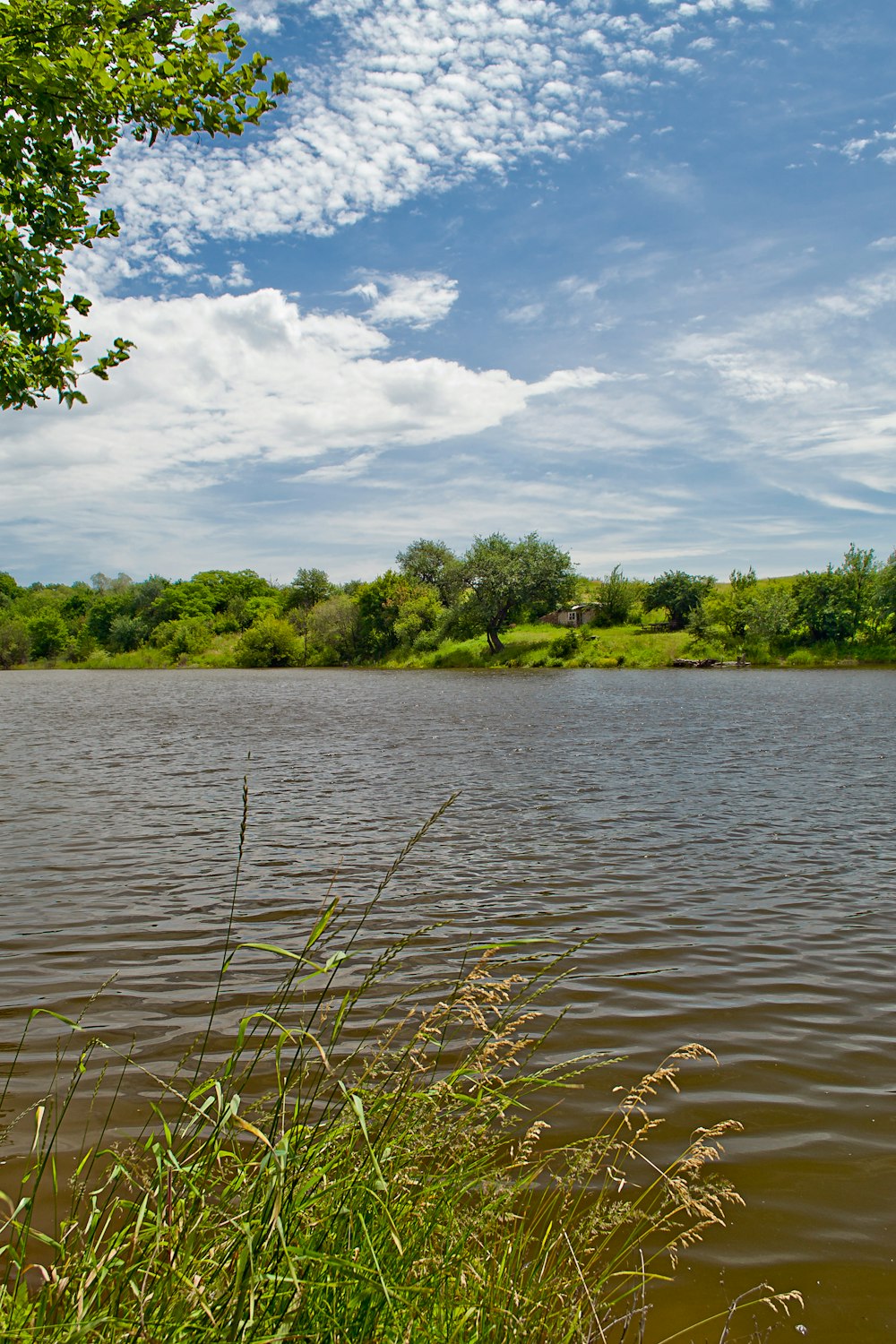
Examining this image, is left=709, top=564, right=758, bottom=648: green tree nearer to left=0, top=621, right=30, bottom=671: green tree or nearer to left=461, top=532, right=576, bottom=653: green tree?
left=461, top=532, right=576, bottom=653: green tree

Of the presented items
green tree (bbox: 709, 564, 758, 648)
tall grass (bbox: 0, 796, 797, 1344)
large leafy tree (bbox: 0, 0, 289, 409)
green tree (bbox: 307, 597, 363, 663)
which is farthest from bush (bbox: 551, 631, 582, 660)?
tall grass (bbox: 0, 796, 797, 1344)

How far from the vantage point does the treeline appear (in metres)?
88.0

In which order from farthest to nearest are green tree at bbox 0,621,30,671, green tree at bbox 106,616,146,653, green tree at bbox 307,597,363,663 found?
1. green tree at bbox 106,616,146,653
2. green tree at bbox 0,621,30,671
3. green tree at bbox 307,597,363,663

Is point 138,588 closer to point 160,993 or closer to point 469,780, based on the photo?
point 469,780

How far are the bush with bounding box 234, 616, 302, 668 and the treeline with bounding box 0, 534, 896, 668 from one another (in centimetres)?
16

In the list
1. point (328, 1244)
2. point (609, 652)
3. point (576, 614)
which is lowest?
point (328, 1244)

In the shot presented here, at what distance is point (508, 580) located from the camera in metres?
90.6

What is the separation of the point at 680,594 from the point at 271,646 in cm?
5829

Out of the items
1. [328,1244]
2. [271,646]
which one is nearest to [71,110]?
[328,1244]

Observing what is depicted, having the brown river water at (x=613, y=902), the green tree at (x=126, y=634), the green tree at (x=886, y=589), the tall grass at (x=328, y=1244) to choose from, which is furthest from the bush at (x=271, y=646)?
the tall grass at (x=328, y=1244)

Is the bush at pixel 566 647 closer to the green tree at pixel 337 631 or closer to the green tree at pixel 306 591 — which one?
the green tree at pixel 337 631

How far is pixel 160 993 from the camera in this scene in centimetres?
706

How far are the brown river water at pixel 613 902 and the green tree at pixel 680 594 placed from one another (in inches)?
2978

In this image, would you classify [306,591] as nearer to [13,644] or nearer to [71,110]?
[13,644]
